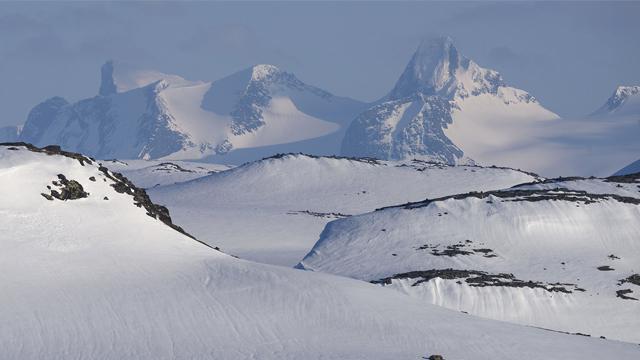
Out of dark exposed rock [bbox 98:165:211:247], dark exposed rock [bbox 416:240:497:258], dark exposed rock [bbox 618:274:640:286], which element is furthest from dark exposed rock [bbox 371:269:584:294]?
dark exposed rock [bbox 98:165:211:247]

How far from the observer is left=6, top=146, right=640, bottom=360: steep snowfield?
6009cm

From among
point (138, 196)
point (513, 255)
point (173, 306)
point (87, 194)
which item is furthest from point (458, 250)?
point (173, 306)

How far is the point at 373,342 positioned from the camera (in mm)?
61312

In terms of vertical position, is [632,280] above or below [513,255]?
below

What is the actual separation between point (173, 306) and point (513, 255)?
5744 centimetres

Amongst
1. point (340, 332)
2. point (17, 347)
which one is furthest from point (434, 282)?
point (17, 347)

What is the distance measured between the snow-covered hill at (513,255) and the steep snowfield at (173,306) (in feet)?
90.1

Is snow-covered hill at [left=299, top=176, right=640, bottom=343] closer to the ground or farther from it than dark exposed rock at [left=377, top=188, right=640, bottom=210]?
closer to the ground

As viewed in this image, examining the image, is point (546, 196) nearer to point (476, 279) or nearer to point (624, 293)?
point (624, 293)

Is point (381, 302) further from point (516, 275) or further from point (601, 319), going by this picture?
point (516, 275)

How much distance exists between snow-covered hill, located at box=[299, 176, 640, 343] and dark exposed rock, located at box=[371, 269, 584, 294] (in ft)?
0.34

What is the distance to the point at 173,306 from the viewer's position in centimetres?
6462

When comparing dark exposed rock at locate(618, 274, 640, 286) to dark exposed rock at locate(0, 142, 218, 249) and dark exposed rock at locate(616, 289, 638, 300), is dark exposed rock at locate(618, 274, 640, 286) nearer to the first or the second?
dark exposed rock at locate(616, 289, 638, 300)

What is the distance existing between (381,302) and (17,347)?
18.3 metres
